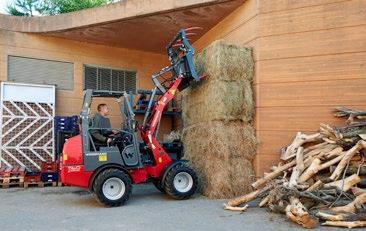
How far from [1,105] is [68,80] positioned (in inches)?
82.3

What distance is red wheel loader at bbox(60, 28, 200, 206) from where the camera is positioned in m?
7.43

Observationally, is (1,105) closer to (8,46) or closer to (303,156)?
(8,46)

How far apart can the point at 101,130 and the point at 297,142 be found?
12.9 ft

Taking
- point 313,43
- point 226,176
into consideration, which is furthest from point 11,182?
point 313,43

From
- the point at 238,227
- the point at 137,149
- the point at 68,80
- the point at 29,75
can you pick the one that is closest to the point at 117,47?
the point at 68,80

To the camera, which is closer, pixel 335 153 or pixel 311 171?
pixel 311 171

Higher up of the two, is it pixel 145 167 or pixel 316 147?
pixel 316 147

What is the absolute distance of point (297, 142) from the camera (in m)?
7.78

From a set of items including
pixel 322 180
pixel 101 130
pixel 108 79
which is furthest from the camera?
pixel 108 79

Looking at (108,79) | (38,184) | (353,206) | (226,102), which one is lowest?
(38,184)

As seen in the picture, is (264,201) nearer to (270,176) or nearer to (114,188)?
(270,176)

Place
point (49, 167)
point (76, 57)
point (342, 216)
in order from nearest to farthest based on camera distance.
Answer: point (342, 216) < point (49, 167) < point (76, 57)

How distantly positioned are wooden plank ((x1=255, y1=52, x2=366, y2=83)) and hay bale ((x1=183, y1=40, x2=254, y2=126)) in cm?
33

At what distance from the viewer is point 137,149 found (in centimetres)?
800
